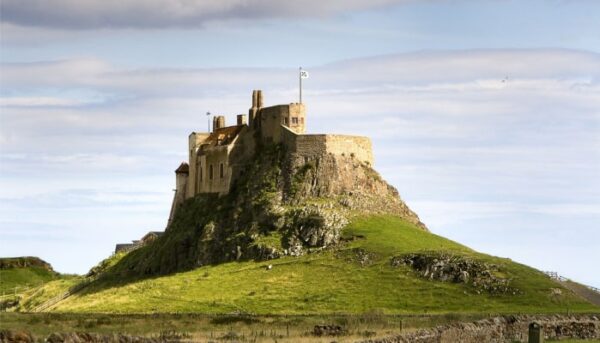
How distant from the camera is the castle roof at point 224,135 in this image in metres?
174

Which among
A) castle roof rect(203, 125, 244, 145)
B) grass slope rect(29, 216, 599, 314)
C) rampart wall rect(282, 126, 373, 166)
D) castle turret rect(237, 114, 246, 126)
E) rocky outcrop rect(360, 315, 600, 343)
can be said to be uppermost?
castle turret rect(237, 114, 246, 126)

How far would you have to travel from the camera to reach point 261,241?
153 meters

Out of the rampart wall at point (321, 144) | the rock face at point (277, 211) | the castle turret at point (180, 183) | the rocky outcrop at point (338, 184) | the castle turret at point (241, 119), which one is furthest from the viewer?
the castle turret at point (180, 183)

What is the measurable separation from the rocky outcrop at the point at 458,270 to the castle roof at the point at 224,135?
43084 millimetres

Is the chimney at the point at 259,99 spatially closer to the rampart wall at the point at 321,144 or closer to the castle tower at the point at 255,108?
the castle tower at the point at 255,108

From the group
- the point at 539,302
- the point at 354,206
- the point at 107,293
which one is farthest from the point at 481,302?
the point at 107,293

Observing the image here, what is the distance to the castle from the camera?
16184 cm

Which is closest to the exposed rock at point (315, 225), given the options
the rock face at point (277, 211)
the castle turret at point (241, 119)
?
the rock face at point (277, 211)

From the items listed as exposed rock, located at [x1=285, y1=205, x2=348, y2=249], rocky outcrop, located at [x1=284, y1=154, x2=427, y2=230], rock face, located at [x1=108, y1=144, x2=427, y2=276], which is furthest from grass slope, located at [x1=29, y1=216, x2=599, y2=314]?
rocky outcrop, located at [x1=284, y1=154, x2=427, y2=230]

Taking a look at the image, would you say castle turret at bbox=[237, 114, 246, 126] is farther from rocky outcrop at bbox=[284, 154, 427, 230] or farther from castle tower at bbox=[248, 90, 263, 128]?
rocky outcrop at bbox=[284, 154, 427, 230]

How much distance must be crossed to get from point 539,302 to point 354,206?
4123cm

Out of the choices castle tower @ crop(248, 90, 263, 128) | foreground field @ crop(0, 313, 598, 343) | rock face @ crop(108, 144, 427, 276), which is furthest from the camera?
castle tower @ crop(248, 90, 263, 128)

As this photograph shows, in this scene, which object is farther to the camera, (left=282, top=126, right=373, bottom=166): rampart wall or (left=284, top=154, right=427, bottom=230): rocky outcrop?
(left=282, top=126, right=373, bottom=166): rampart wall

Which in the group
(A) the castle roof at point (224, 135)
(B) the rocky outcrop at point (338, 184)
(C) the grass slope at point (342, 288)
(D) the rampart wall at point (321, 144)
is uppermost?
(A) the castle roof at point (224, 135)
